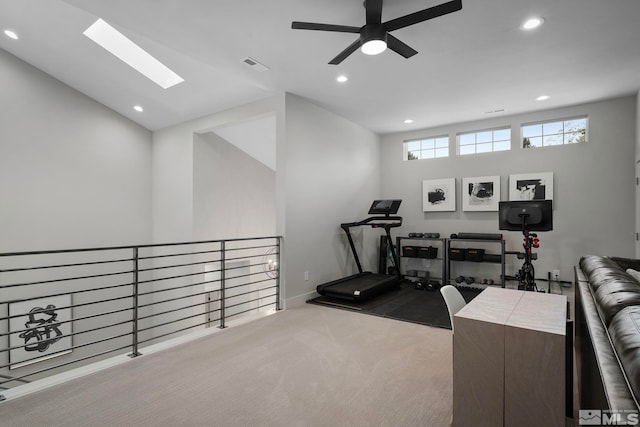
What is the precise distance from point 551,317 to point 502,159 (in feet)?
15.0

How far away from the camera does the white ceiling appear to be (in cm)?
279

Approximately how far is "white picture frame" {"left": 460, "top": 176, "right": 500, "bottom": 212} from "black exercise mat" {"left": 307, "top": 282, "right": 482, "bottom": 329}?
1480 millimetres

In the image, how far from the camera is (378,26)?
250 cm

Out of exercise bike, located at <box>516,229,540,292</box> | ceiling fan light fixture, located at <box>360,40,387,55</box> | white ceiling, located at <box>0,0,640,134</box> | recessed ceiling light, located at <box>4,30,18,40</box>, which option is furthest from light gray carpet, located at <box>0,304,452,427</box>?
recessed ceiling light, located at <box>4,30,18,40</box>

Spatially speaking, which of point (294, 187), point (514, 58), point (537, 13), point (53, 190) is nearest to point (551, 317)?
point (537, 13)

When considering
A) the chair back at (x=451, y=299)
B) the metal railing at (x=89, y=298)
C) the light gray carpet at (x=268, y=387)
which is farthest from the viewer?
the metal railing at (x=89, y=298)

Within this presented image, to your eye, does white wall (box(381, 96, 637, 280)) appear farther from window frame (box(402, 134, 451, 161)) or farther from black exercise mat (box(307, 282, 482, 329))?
black exercise mat (box(307, 282, 482, 329))

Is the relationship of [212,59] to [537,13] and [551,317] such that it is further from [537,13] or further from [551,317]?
[551,317]

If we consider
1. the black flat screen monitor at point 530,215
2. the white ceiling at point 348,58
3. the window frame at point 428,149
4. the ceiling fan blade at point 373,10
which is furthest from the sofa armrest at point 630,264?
the ceiling fan blade at point 373,10

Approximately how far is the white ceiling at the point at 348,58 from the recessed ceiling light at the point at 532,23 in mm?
62

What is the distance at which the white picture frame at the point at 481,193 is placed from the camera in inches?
220

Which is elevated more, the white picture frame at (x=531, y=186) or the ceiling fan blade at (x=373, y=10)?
the ceiling fan blade at (x=373, y=10)

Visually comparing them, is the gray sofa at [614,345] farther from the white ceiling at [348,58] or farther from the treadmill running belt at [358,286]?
the treadmill running belt at [358,286]

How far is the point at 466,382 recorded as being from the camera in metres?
1.72
